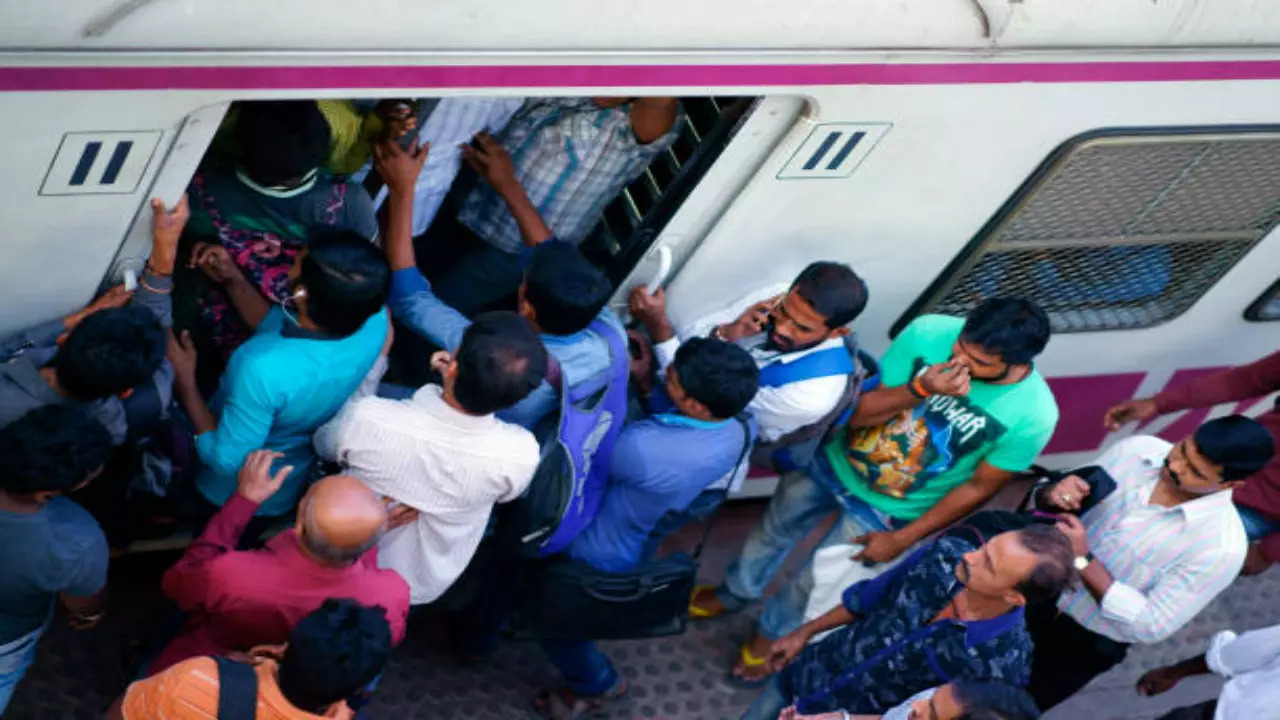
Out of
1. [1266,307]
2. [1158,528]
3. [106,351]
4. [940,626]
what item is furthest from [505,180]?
[1266,307]

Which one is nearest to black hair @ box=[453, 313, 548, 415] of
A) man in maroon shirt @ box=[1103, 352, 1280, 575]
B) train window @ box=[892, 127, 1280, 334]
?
train window @ box=[892, 127, 1280, 334]

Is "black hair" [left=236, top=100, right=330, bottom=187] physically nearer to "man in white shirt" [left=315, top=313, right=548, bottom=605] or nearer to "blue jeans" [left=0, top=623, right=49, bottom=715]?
"man in white shirt" [left=315, top=313, right=548, bottom=605]

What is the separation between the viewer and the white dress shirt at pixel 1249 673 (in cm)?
336

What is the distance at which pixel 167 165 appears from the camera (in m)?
2.80

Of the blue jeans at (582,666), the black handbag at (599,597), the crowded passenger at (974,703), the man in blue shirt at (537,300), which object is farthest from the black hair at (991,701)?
the blue jeans at (582,666)

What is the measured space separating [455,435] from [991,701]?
121 cm

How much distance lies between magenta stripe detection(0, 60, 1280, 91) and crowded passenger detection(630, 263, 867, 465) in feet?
1.67

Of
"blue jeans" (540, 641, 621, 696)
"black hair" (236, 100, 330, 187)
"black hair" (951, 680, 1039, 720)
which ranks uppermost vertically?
"black hair" (951, 680, 1039, 720)

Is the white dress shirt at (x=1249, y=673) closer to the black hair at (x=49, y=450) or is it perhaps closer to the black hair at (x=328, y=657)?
the black hair at (x=328, y=657)

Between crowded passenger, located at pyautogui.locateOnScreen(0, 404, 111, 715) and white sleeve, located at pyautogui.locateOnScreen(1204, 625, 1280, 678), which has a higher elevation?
white sleeve, located at pyautogui.locateOnScreen(1204, 625, 1280, 678)

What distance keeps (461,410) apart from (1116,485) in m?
1.75

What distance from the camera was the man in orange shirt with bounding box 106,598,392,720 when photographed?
2.46 meters

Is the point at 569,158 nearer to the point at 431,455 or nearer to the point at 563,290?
the point at 563,290

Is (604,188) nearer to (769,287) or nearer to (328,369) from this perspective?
(769,287)
